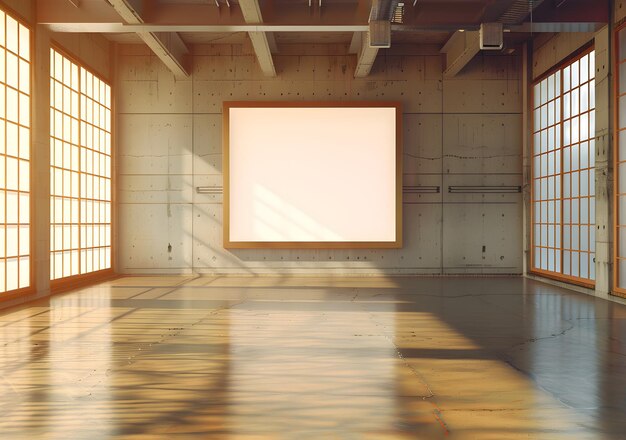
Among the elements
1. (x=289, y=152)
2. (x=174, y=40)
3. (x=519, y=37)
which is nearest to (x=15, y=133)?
(x=174, y=40)

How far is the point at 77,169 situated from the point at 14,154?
128 inches

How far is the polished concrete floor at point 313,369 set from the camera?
4.13 meters

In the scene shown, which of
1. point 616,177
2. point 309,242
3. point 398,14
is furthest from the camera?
point 309,242

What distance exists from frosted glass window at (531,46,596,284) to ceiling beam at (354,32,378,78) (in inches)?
169

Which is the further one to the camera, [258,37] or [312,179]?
[312,179]

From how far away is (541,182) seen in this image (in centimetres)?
1486

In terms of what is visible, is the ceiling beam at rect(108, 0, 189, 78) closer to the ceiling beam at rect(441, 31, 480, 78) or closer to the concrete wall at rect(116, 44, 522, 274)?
the concrete wall at rect(116, 44, 522, 274)

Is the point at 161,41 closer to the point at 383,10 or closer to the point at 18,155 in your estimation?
the point at 18,155

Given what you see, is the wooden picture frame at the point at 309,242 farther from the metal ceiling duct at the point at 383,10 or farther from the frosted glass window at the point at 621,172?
the frosted glass window at the point at 621,172

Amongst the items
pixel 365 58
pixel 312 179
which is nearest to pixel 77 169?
pixel 312 179

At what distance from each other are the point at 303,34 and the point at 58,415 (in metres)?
12.4

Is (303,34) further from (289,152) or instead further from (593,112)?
(593,112)

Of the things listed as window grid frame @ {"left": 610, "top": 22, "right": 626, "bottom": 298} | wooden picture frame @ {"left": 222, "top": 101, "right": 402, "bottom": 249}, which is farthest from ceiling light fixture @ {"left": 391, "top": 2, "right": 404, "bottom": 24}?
wooden picture frame @ {"left": 222, "top": 101, "right": 402, "bottom": 249}

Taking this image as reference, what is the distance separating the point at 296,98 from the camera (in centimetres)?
1581
